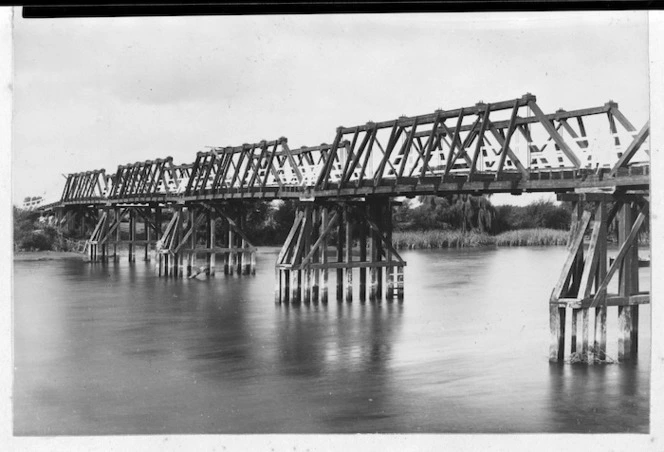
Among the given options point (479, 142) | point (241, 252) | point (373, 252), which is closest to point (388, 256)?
point (373, 252)

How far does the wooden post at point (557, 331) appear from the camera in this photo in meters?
15.1

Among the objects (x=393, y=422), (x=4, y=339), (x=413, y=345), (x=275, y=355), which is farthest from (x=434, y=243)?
(x=4, y=339)

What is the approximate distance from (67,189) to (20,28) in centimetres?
1676

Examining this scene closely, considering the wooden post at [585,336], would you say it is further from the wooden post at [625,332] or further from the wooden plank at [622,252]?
the wooden post at [625,332]

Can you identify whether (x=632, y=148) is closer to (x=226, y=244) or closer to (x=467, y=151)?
(x=467, y=151)

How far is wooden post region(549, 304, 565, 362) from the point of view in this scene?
49.5 feet

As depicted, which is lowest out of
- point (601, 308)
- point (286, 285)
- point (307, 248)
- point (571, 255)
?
point (286, 285)

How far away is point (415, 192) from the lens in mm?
21953

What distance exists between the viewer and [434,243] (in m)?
30.8

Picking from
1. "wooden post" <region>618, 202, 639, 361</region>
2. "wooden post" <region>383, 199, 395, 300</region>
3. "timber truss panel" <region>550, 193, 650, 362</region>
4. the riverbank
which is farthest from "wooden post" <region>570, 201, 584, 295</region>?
the riverbank

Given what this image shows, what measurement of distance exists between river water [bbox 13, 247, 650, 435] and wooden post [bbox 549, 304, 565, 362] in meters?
0.28

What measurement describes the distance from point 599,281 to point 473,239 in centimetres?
1355

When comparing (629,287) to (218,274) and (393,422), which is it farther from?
(218,274)

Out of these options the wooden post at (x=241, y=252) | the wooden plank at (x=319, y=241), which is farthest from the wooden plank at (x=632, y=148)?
the wooden post at (x=241, y=252)
